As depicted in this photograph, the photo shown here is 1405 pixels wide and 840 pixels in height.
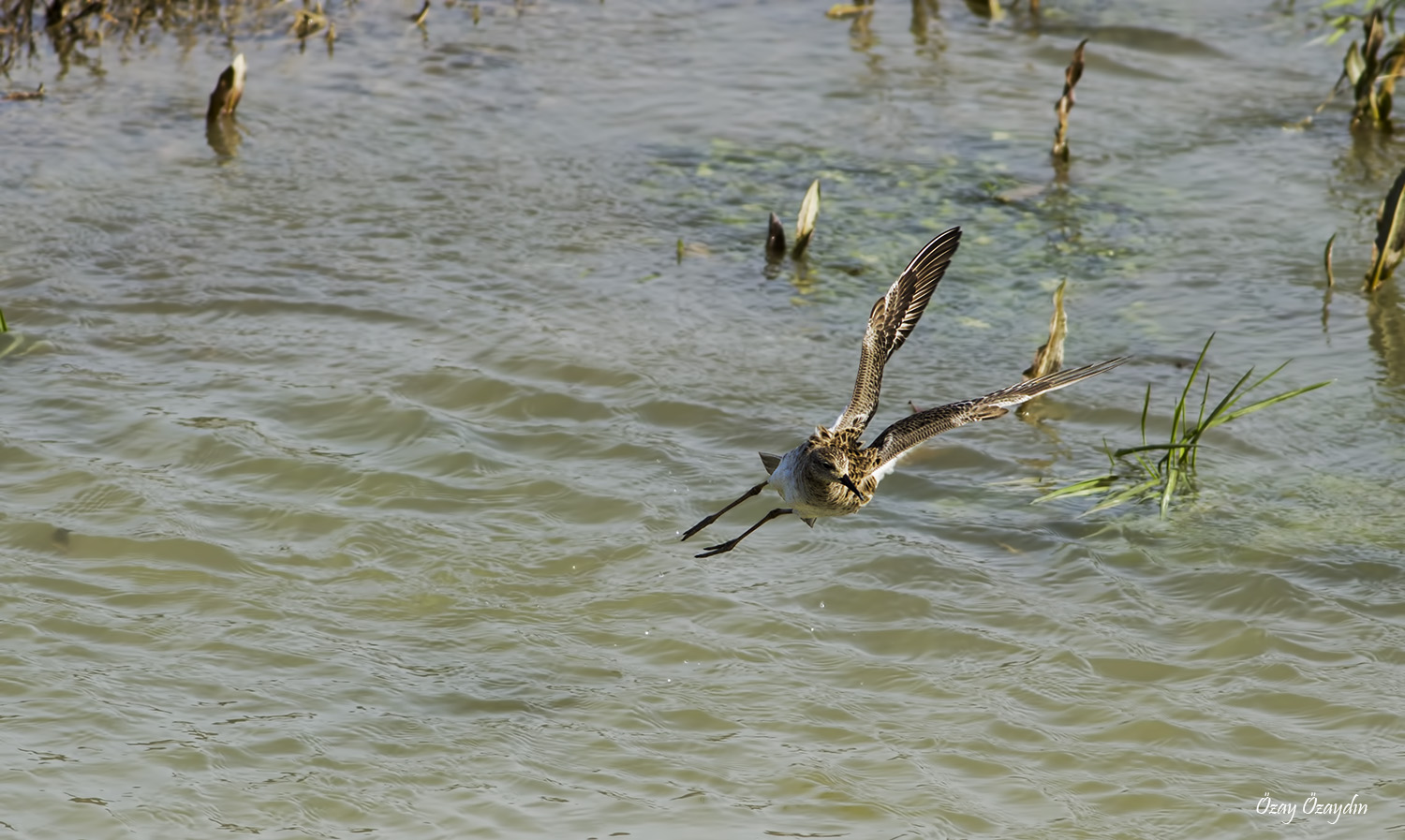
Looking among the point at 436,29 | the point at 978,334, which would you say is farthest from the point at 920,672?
the point at 436,29

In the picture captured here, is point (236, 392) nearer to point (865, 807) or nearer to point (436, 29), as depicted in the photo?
point (865, 807)

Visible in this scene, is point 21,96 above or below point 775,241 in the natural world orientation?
above

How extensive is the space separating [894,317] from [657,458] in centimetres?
169

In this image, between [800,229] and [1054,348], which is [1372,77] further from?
[1054,348]

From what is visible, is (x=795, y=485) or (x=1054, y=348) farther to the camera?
(x=1054, y=348)

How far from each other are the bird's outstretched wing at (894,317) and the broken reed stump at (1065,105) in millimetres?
3949

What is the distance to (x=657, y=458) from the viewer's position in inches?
235

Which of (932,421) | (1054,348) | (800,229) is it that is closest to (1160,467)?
(1054,348)

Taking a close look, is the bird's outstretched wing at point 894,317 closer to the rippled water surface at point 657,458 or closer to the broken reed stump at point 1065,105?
the rippled water surface at point 657,458

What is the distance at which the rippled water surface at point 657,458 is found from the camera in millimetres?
4234

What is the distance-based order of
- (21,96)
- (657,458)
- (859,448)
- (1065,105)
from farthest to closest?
(21,96)
(1065,105)
(657,458)
(859,448)

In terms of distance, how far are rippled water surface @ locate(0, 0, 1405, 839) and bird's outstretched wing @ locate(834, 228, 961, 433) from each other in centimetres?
95

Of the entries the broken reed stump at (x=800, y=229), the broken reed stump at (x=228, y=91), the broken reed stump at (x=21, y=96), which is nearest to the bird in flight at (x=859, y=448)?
the broken reed stump at (x=800, y=229)

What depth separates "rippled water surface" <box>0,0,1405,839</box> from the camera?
423 centimetres
